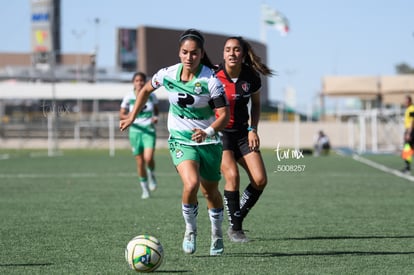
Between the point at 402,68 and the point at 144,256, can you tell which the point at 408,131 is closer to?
the point at 144,256

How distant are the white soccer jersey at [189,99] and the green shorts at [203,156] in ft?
0.20

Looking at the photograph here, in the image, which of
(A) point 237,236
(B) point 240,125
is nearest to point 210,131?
(B) point 240,125

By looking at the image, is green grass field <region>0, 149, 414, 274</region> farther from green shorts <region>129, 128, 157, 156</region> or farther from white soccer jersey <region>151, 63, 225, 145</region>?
white soccer jersey <region>151, 63, 225, 145</region>

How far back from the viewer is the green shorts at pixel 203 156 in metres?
8.35

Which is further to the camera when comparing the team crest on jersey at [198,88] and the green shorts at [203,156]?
the green shorts at [203,156]

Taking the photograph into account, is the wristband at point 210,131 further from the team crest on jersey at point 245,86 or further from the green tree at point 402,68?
the green tree at point 402,68

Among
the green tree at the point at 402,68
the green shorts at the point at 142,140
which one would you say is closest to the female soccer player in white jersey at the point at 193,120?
the green shorts at the point at 142,140

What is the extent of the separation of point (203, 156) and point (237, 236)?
1.53m

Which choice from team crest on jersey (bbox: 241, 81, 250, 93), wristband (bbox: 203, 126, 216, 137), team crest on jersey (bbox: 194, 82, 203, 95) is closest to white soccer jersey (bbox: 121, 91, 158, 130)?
team crest on jersey (bbox: 241, 81, 250, 93)

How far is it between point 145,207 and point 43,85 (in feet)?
113

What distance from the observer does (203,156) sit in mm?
8438

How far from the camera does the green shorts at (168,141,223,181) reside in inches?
329

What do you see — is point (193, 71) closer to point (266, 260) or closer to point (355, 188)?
point (266, 260)

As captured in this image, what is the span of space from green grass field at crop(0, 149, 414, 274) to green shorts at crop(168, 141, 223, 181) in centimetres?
81
